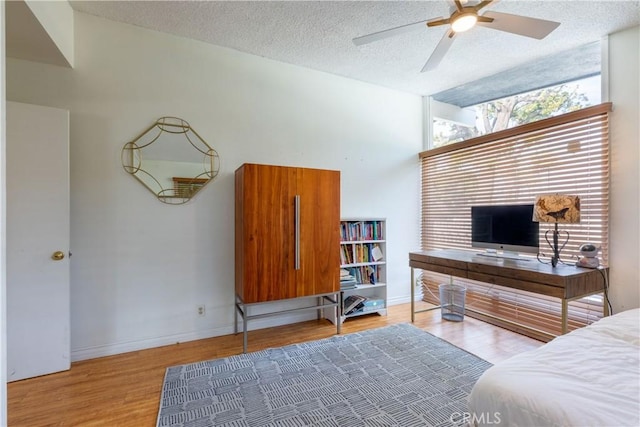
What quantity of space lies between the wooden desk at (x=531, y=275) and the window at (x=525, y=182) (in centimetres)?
32

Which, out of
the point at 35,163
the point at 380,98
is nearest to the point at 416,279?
the point at 380,98

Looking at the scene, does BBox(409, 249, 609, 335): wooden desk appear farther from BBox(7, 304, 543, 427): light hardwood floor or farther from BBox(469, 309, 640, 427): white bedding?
BBox(469, 309, 640, 427): white bedding

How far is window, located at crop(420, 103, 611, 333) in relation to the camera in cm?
248

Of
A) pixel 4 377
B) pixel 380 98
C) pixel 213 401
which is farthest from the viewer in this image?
pixel 380 98

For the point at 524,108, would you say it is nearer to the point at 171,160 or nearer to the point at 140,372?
the point at 171,160

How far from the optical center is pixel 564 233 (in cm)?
263

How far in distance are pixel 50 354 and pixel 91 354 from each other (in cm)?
29

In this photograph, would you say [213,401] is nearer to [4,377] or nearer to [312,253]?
[4,377]

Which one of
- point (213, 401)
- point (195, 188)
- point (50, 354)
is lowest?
point (213, 401)

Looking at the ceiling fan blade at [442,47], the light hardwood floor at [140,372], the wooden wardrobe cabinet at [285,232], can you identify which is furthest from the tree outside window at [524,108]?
the light hardwood floor at [140,372]

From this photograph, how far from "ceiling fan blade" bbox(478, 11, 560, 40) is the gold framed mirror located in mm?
2450

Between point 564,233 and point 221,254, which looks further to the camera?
point 221,254

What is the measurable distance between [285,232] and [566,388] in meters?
2.08

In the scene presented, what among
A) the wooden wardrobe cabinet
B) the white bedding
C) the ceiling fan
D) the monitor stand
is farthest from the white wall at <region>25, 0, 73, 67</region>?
the monitor stand
